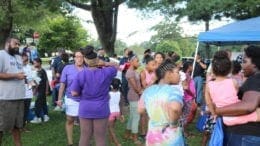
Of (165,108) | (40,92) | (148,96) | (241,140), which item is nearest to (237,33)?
(40,92)

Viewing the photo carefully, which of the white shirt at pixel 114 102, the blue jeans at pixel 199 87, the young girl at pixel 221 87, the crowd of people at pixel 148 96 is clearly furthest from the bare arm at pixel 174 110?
the blue jeans at pixel 199 87

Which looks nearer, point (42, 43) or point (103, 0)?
point (103, 0)

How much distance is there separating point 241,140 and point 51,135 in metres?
6.30

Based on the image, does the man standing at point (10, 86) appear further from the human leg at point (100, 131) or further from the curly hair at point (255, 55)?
the curly hair at point (255, 55)

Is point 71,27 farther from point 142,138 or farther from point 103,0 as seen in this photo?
point 142,138

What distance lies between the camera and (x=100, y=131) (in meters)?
6.45

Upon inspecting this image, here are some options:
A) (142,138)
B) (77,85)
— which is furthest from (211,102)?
(142,138)

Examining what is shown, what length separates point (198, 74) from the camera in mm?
14055

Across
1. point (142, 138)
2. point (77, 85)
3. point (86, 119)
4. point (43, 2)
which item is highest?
point (43, 2)

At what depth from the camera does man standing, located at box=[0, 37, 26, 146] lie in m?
6.82

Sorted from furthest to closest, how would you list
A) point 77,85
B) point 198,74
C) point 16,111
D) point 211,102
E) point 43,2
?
point 43,2 → point 198,74 → point 16,111 → point 77,85 → point 211,102

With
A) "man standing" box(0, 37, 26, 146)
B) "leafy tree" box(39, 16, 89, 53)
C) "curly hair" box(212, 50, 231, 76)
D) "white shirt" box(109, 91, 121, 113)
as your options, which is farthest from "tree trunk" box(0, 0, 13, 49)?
"leafy tree" box(39, 16, 89, 53)

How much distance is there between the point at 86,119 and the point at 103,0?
15.2 m

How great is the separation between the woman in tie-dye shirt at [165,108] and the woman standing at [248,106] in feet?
1.89
